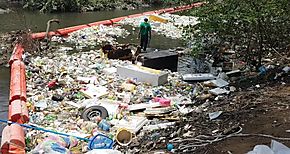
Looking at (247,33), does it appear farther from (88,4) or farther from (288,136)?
(88,4)

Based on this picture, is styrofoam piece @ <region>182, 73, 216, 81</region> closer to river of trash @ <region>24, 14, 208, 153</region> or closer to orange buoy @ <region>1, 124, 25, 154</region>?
river of trash @ <region>24, 14, 208, 153</region>

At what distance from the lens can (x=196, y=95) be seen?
8414mm

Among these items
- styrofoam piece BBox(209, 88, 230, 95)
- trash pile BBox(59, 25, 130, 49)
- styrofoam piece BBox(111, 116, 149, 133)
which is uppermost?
trash pile BBox(59, 25, 130, 49)

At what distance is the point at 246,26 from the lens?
928 cm

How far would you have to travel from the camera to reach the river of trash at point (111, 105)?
19.2 feet

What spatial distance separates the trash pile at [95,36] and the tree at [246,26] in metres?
5.54

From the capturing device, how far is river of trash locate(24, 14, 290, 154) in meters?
5.85

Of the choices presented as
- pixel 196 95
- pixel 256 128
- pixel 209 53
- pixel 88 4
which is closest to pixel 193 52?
pixel 209 53

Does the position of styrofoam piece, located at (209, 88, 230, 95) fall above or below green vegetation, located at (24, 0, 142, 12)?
below

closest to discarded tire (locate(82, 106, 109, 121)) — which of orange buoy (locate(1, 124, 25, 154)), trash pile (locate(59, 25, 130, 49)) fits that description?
orange buoy (locate(1, 124, 25, 154))

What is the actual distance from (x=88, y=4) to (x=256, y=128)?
24.2 m

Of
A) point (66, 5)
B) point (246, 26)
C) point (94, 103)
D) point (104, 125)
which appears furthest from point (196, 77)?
point (66, 5)

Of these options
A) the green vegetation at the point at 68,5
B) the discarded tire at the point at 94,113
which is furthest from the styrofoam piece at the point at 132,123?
the green vegetation at the point at 68,5

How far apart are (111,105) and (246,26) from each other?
370 centimetres
